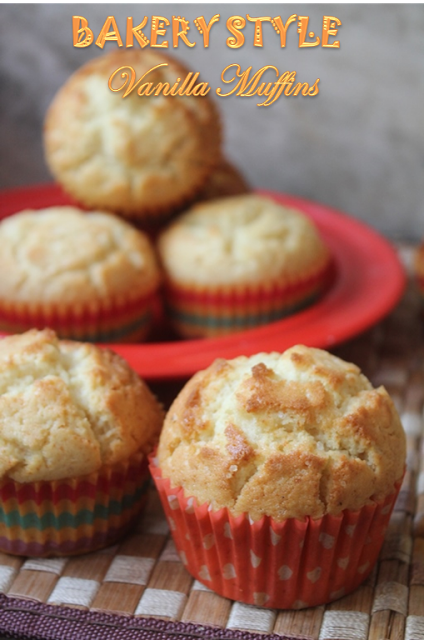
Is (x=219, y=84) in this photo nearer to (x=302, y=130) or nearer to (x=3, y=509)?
(x=302, y=130)

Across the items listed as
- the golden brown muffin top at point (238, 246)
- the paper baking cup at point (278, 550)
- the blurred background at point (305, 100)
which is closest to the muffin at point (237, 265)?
the golden brown muffin top at point (238, 246)

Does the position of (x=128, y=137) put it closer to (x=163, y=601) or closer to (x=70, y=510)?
(x=70, y=510)

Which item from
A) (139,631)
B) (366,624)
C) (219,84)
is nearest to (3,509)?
(139,631)

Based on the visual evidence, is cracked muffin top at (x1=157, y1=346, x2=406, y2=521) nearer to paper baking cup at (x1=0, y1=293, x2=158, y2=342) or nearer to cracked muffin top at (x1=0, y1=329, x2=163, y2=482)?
cracked muffin top at (x1=0, y1=329, x2=163, y2=482)

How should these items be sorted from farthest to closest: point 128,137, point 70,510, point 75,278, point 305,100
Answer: point 305,100 → point 128,137 → point 75,278 → point 70,510

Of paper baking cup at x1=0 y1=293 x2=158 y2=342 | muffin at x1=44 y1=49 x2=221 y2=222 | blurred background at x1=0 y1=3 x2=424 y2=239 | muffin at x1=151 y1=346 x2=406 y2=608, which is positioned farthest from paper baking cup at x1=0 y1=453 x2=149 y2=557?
blurred background at x1=0 y1=3 x2=424 y2=239

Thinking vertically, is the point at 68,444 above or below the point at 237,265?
above

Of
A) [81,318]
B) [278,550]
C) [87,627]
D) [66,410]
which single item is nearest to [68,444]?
[66,410]
